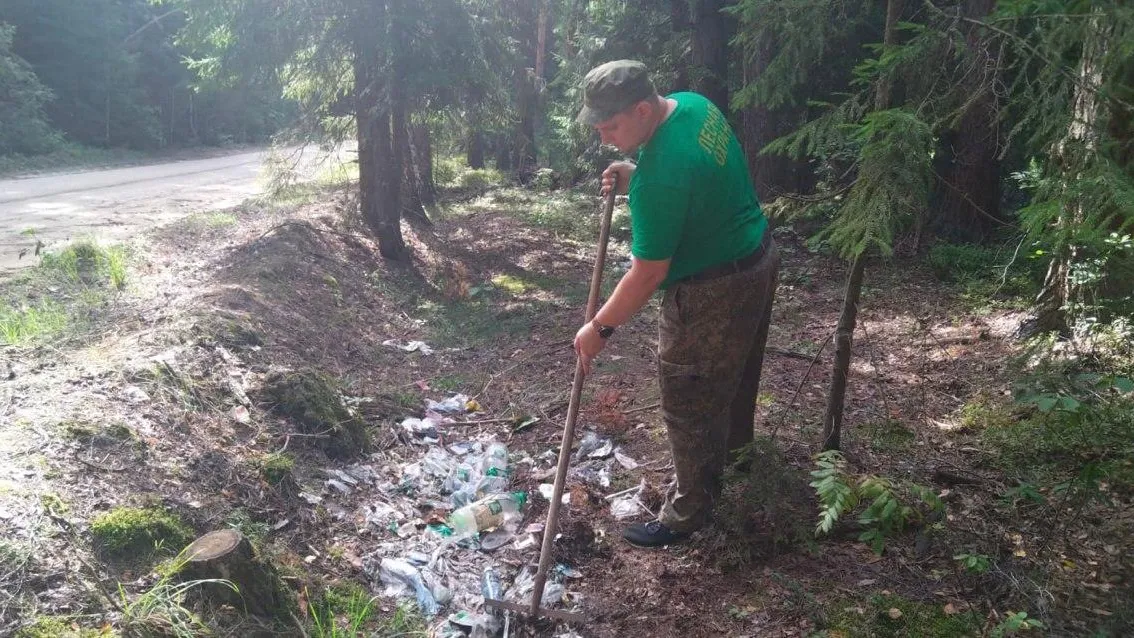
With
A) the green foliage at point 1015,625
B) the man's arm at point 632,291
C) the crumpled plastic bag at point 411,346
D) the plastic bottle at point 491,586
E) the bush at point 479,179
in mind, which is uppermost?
the bush at point 479,179

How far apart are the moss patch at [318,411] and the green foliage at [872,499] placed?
3022 mm

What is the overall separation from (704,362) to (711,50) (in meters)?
9.36

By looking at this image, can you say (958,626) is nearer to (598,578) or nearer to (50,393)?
(598,578)

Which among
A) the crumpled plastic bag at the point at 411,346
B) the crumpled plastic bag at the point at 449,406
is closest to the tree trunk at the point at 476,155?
the crumpled plastic bag at the point at 411,346

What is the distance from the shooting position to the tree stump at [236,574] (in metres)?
2.83

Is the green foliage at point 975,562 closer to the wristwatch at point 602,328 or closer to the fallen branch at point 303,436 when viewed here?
the wristwatch at point 602,328

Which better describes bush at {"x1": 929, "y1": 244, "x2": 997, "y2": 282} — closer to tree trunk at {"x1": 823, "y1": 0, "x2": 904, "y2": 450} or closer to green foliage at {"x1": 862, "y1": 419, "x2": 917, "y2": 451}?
green foliage at {"x1": 862, "y1": 419, "x2": 917, "y2": 451}

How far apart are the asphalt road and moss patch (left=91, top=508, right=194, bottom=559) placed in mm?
5682

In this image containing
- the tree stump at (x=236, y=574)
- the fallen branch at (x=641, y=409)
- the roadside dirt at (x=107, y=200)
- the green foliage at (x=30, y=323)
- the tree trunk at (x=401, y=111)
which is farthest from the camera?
the roadside dirt at (x=107, y=200)

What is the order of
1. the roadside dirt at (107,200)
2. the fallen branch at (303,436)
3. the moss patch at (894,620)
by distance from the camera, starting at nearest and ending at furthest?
1. the moss patch at (894,620)
2. the fallen branch at (303,436)
3. the roadside dirt at (107,200)

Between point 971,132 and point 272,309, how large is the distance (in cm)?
806

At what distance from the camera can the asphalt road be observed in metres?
9.15

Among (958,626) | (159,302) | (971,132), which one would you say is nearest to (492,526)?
(958,626)

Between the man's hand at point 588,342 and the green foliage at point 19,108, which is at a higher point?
the green foliage at point 19,108
